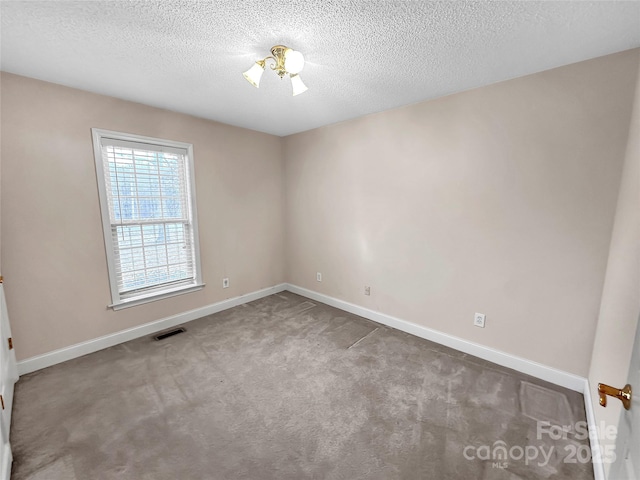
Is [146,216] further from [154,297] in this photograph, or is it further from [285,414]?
[285,414]

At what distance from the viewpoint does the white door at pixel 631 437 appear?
641 millimetres

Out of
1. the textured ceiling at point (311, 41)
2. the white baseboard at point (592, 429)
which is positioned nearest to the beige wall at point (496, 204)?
the white baseboard at point (592, 429)

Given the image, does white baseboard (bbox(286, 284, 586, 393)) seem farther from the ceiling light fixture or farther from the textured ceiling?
the ceiling light fixture

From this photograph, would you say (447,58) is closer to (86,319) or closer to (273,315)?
(273,315)

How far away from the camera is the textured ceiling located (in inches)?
54.9

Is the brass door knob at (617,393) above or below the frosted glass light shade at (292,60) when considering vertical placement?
below

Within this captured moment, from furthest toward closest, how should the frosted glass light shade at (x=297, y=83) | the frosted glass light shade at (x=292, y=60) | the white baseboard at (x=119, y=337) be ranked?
the white baseboard at (x=119, y=337) < the frosted glass light shade at (x=297, y=83) < the frosted glass light shade at (x=292, y=60)

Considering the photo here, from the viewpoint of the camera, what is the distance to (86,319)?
257 centimetres

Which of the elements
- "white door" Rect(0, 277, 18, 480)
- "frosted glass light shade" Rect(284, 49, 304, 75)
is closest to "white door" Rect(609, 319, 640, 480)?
"frosted glass light shade" Rect(284, 49, 304, 75)

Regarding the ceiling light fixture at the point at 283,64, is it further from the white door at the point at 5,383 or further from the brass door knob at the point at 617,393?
the white door at the point at 5,383

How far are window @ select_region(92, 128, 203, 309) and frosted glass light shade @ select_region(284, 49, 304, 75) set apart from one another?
72.8 inches

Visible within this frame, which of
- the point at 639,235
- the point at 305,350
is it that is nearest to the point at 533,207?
the point at 639,235

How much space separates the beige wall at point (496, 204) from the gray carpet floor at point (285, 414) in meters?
0.46

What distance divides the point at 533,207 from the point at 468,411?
1.59 m
